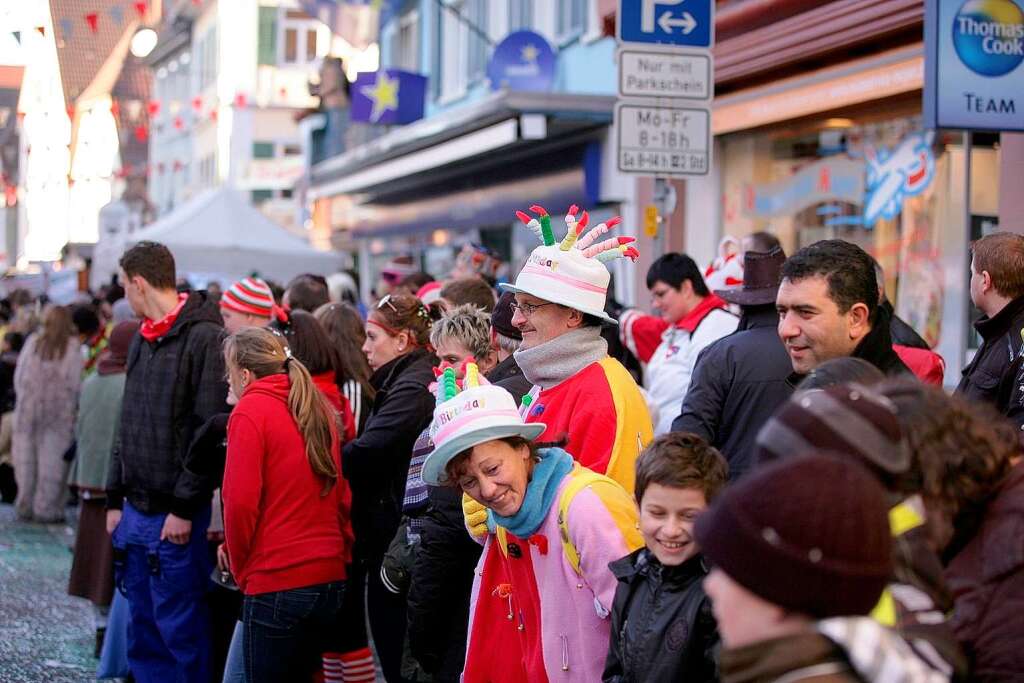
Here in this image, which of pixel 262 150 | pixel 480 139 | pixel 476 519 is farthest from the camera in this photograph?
pixel 262 150

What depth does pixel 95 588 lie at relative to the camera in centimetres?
865

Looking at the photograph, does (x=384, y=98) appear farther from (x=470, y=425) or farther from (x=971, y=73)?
(x=470, y=425)

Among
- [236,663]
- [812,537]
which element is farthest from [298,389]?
[812,537]

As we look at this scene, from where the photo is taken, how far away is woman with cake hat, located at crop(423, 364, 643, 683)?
3.84 m

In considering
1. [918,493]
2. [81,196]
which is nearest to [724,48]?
[918,493]

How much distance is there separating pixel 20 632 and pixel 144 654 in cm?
242

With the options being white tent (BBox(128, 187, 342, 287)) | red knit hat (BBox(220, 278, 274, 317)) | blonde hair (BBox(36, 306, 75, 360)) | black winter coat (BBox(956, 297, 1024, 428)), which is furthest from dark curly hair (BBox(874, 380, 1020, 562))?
white tent (BBox(128, 187, 342, 287))

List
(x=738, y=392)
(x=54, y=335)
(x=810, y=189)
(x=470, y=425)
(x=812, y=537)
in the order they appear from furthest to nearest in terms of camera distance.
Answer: (x=54, y=335)
(x=810, y=189)
(x=738, y=392)
(x=470, y=425)
(x=812, y=537)

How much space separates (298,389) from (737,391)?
70.7 inches

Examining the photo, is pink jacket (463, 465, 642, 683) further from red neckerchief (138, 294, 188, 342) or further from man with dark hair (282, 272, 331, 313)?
man with dark hair (282, 272, 331, 313)

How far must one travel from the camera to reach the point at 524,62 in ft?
58.1

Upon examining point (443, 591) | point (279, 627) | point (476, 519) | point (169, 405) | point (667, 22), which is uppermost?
point (667, 22)

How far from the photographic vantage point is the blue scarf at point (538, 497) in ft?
13.0

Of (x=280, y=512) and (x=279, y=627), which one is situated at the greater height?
(x=280, y=512)
